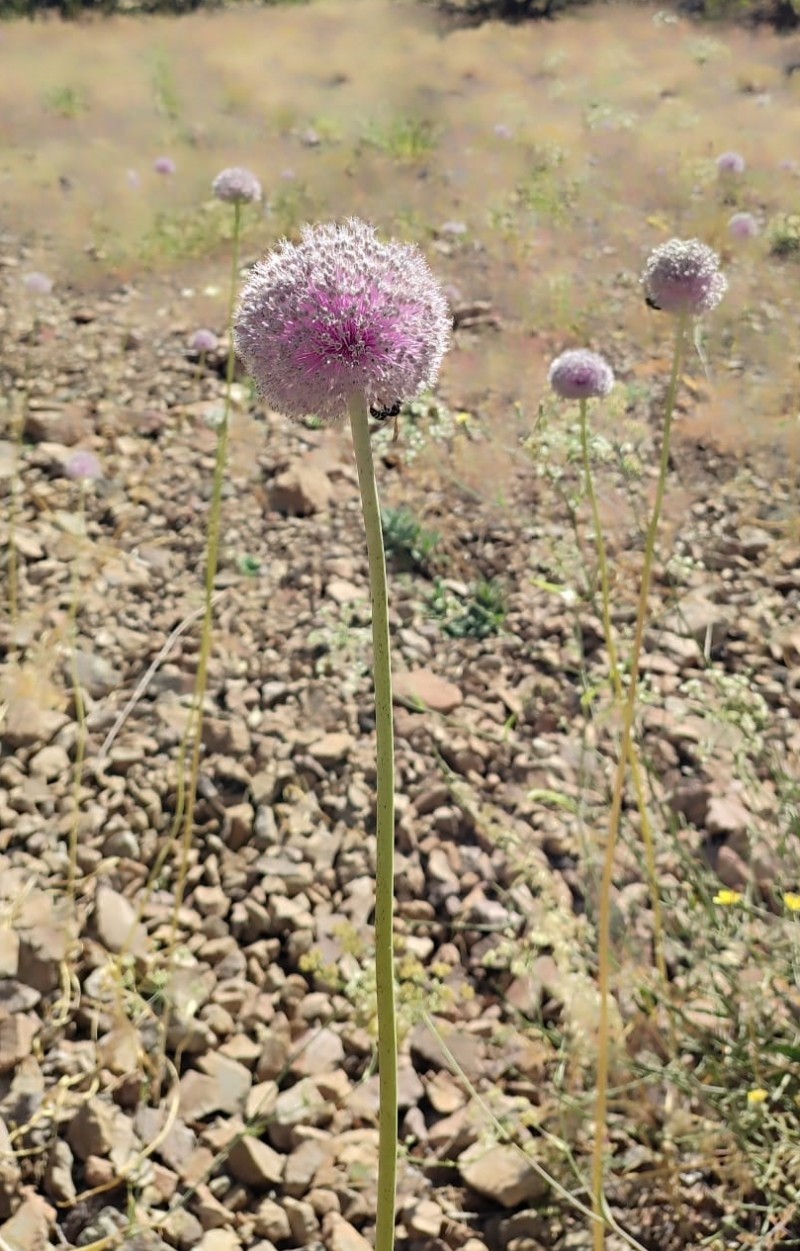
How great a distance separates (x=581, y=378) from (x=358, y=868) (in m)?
1.27

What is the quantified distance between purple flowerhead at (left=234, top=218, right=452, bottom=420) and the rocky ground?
93 cm

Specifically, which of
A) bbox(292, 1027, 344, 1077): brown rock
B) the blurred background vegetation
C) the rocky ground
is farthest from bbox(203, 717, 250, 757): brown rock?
the blurred background vegetation

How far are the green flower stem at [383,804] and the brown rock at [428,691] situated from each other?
1706 mm

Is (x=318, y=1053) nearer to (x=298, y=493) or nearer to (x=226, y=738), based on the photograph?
(x=226, y=738)

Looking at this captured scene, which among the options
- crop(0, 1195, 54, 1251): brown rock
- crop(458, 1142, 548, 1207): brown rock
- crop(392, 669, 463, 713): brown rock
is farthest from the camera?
crop(392, 669, 463, 713): brown rock

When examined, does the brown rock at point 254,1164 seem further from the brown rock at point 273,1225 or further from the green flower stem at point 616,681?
the green flower stem at point 616,681

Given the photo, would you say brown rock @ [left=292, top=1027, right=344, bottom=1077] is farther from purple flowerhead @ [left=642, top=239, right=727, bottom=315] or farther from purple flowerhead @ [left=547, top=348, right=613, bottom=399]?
purple flowerhead @ [left=642, top=239, right=727, bottom=315]

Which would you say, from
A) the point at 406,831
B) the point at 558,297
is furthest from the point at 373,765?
the point at 558,297

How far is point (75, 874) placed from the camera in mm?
2205

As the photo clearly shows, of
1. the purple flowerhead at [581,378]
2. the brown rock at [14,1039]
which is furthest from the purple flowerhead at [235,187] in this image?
the brown rock at [14,1039]

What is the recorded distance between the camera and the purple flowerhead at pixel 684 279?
145 cm

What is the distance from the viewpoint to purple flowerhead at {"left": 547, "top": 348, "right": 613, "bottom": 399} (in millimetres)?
1648

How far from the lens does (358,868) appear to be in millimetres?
2301

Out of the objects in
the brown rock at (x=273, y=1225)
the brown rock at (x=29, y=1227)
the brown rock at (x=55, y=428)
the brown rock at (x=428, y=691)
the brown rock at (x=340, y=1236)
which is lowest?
the brown rock at (x=273, y=1225)
